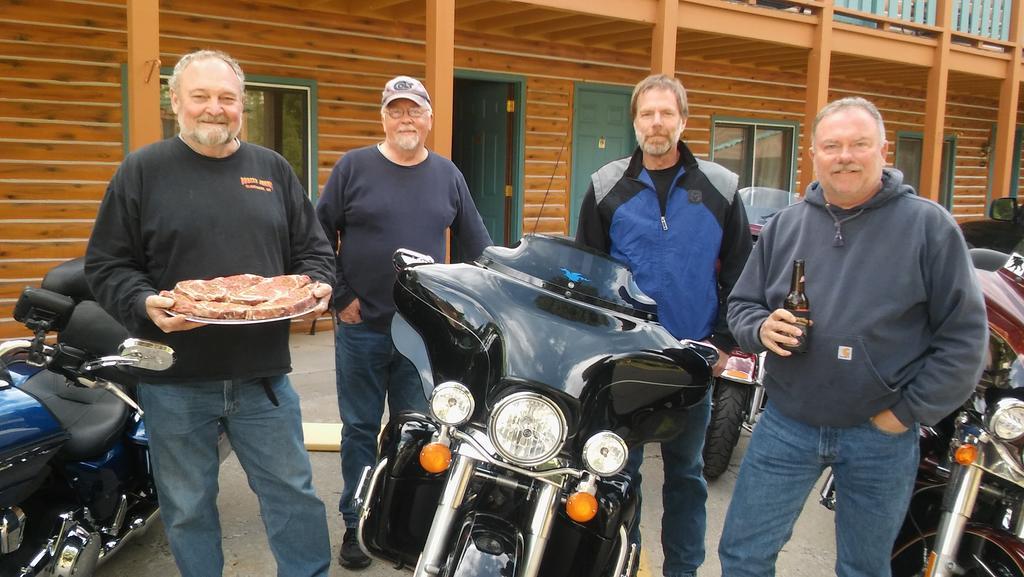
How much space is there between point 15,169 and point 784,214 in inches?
238

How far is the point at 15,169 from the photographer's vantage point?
6211 millimetres

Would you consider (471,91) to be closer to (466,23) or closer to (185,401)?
(466,23)

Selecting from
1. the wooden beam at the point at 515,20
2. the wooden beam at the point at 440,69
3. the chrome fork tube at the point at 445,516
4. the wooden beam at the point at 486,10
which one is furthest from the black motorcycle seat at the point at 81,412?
the wooden beam at the point at 515,20

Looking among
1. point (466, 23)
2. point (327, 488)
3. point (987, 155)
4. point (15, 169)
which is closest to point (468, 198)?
point (327, 488)

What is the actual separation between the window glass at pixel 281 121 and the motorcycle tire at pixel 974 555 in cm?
615

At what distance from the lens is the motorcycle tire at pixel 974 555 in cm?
242

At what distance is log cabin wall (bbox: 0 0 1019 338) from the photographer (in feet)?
20.3

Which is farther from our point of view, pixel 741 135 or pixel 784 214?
pixel 741 135

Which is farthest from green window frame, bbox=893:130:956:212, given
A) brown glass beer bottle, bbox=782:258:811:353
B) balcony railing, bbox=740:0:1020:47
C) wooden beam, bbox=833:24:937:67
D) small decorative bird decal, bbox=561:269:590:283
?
small decorative bird decal, bbox=561:269:590:283

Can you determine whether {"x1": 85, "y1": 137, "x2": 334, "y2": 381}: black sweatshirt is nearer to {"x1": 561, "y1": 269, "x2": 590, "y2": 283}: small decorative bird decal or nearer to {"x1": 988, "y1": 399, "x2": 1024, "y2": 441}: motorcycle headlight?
{"x1": 561, "y1": 269, "x2": 590, "y2": 283}: small decorative bird decal

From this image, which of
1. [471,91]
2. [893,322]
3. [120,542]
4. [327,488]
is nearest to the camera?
[893,322]

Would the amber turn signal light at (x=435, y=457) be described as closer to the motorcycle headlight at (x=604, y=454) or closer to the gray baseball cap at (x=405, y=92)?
the motorcycle headlight at (x=604, y=454)

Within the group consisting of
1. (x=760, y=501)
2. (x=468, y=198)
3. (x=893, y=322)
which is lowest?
(x=760, y=501)

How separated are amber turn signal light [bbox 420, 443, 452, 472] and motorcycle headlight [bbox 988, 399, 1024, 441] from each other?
5.36 ft
